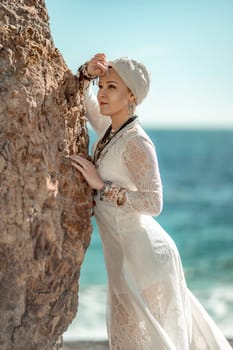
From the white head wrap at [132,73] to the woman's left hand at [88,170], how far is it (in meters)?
0.41

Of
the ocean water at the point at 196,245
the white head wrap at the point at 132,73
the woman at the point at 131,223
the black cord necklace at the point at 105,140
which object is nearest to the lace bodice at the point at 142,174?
the woman at the point at 131,223

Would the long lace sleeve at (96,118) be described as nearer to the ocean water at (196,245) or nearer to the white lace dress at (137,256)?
the white lace dress at (137,256)

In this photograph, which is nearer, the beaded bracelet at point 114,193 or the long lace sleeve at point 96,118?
the beaded bracelet at point 114,193

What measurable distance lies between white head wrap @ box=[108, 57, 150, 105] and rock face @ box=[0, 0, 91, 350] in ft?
0.75

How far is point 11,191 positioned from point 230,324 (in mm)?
7934

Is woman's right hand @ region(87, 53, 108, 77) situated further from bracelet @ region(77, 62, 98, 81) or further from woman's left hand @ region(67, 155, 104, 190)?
woman's left hand @ region(67, 155, 104, 190)

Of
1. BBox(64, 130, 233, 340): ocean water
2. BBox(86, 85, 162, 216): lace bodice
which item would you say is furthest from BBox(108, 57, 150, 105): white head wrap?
BBox(64, 130, 233, 340): ocean water

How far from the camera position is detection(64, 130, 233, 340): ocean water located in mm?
10344

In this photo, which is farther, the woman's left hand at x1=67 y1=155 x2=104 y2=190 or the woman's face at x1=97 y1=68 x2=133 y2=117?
the woman's face at x1=97 y1=68 x2=133 y2=117

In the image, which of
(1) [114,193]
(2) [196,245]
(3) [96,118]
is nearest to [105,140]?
(3) [96,118]

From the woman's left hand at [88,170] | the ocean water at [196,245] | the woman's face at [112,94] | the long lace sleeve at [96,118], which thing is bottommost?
the ocean water at [196,245]

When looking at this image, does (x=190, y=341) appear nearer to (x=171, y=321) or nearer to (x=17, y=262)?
(x=171, y=321)

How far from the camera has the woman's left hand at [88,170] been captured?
283 cm

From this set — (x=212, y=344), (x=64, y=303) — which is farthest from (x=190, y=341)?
(x=64, y=303)
